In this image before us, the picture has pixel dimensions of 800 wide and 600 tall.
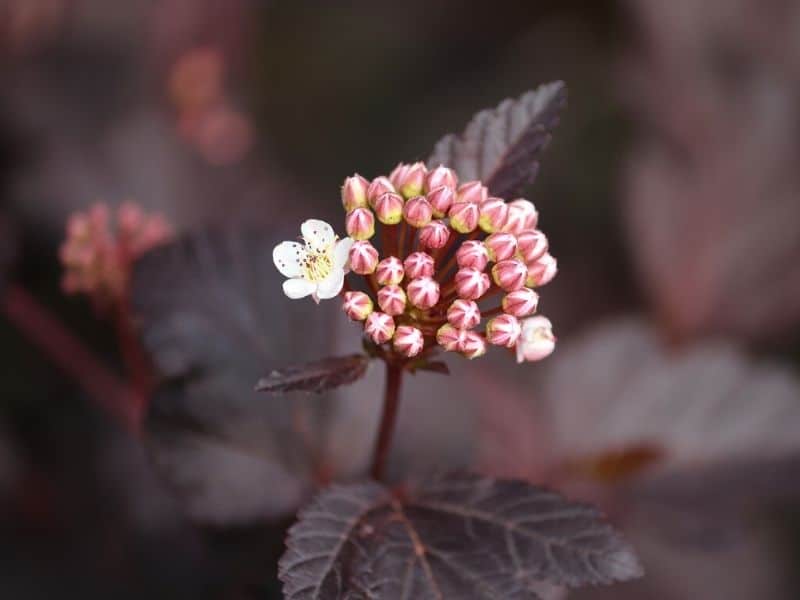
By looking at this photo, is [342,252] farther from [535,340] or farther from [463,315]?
[535,340]

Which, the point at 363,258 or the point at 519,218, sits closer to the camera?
the point at 363,258

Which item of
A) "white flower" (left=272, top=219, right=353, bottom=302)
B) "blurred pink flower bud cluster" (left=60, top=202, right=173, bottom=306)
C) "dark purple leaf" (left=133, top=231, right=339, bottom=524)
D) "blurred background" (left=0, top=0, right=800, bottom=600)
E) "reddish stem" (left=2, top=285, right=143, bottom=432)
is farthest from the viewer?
"reddish stem" (left=2, top=285, right=143, bottom=432)

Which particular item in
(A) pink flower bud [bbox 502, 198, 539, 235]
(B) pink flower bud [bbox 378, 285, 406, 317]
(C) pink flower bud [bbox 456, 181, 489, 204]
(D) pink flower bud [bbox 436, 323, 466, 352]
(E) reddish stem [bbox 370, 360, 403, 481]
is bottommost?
(E) reddish stem [bbox 370, 360, 403, 481]

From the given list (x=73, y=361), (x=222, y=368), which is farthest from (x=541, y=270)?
(x=73, y=361)

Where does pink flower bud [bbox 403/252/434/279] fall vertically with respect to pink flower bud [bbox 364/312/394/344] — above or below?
above

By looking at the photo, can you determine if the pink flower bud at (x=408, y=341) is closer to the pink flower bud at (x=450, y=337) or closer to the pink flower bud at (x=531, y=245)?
the pink flower bud at (x=450, y=337)

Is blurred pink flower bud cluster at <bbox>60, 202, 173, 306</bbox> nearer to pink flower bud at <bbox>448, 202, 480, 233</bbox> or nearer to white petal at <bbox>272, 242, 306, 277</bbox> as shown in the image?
white petal at <bbox>272, 242, 306, 277</bbox>

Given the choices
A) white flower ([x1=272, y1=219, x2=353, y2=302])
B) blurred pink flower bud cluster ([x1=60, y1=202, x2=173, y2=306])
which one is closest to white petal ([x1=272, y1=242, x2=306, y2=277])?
white flower ([x1=272, y1=219, x2=353, y2=302])
